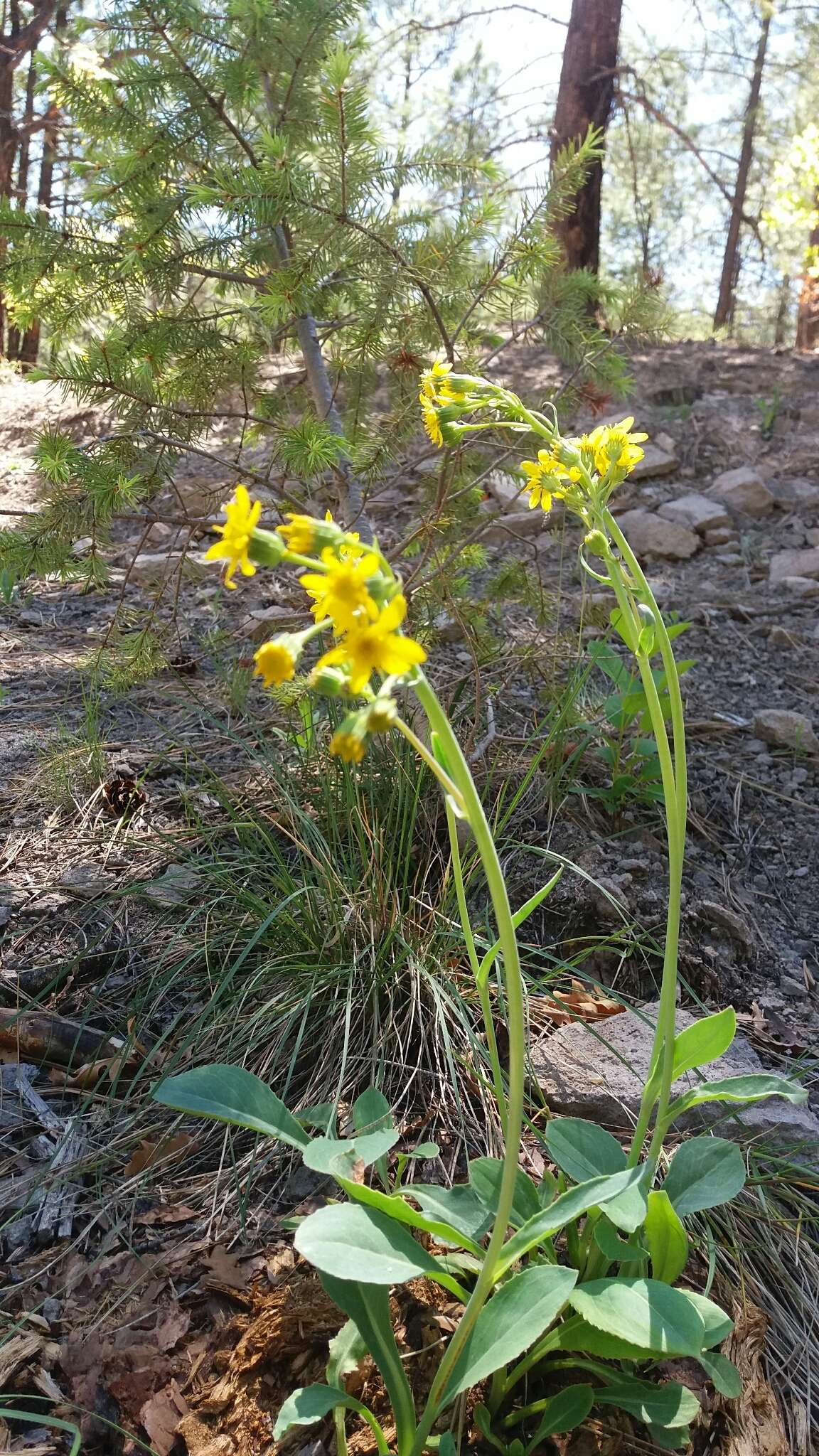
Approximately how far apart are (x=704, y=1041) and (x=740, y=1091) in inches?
3.7

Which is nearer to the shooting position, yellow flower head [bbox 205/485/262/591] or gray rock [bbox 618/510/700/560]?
yellow flower head [bbox 205/485/262/591]

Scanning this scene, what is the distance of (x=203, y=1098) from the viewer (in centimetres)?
113

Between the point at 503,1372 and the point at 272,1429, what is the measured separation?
0.95ft

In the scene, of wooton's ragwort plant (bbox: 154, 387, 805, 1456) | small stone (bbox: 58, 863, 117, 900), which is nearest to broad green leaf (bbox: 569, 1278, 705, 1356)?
wooton's ragwort plant (bbox: 154, 387, 805, 1456)

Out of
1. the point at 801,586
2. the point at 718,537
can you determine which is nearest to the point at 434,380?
the point at 801,586

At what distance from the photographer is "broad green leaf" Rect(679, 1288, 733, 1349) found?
1086 millimetres

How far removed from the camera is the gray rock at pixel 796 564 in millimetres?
3887

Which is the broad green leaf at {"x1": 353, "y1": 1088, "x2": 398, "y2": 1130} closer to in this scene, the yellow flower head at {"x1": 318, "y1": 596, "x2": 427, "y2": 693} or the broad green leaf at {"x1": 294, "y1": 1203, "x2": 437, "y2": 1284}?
the broad green leaf at {"x1": 294, "y1": 1203, "x2": 437, "y2": 1284}

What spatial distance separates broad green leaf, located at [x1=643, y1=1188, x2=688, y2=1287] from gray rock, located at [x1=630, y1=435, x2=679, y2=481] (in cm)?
400

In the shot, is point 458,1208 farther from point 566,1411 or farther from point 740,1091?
point 740,1091

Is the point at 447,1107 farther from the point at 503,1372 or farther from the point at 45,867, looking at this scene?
the point at 45,867

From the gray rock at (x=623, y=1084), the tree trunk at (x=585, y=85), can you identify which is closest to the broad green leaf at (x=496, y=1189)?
the gray rock at (x=623, y=1084)

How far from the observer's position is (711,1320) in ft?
3.61

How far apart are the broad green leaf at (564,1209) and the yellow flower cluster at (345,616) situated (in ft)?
1.85
